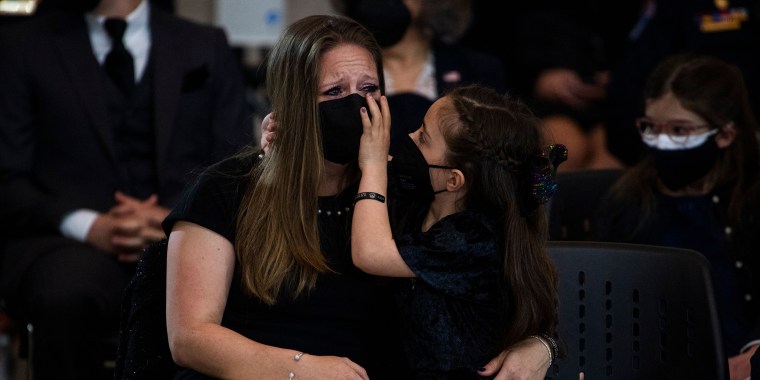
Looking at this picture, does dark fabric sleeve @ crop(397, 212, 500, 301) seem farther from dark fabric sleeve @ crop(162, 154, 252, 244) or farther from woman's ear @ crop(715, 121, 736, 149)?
woman's ear @ crop(715, 121, 736, 149)

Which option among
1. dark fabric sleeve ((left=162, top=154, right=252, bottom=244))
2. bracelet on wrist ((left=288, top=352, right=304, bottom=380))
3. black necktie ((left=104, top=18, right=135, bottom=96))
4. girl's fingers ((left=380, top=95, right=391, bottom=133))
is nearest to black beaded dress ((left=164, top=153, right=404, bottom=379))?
dark fabric sleeve ((left=162, top=154, right=252, bottom=244))

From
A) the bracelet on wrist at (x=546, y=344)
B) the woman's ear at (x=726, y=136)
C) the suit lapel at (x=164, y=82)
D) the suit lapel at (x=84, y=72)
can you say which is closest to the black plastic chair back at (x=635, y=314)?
the bracelet on wrist at (x=546, y=344)

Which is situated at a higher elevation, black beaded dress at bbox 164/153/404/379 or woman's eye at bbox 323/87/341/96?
woman's eye at bbox 323/87/341/96

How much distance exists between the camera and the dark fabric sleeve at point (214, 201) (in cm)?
247

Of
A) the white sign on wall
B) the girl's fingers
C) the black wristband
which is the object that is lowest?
the white sign on wall

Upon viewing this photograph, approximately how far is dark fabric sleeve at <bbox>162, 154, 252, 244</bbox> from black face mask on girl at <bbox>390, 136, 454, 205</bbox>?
357mm

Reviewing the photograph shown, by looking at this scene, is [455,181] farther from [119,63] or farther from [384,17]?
[384,17]

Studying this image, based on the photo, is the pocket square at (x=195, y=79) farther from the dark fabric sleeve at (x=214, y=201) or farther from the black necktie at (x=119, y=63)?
the dark fabric sleeve at (x=214, y=201)

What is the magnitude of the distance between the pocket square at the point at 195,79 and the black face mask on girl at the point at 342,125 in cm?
139

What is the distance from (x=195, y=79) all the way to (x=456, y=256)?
5.57 feet

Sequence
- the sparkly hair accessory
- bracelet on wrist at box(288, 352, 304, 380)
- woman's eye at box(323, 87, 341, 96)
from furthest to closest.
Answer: woman's eye at box(323, 87, 341, 96) < the sparkly hair accessory < bracelet on wrist at box(288, 352, 304, 380)

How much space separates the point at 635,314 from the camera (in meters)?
2.64

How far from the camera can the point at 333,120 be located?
2.49m

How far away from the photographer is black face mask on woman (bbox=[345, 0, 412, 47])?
414 centimetres
